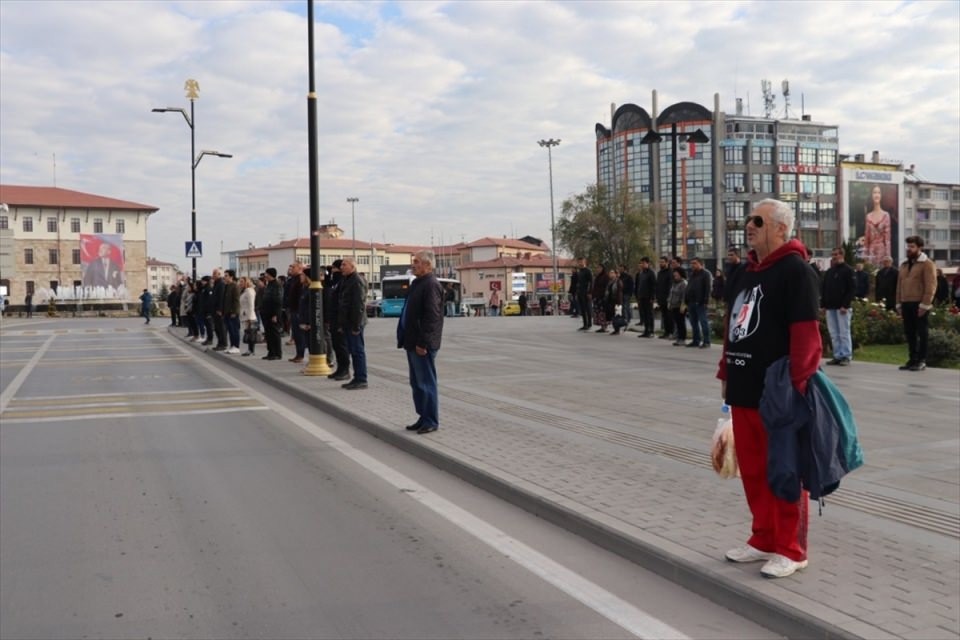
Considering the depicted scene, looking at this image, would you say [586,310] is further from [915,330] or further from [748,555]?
[748,555]

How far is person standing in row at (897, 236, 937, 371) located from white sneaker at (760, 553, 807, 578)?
9.79 m

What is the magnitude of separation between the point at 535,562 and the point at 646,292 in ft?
55.8

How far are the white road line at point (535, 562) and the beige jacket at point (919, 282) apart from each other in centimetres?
913

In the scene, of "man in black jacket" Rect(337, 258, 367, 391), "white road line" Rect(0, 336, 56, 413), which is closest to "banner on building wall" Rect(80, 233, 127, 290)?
"white road line" Rect(0, 336, 56, 413)

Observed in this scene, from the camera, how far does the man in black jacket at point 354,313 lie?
40.9ft

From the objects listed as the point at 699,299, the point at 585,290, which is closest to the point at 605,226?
the point at 585,290

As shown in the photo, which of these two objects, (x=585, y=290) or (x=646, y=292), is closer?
(x=646, y=292)

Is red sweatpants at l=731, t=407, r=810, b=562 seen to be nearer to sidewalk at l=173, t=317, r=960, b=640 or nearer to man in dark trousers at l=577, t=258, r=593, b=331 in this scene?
sidewalk at l=173, t=317, r=960, b=640

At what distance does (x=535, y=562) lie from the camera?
5.11m

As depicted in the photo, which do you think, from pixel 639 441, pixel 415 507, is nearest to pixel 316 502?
pixel 415 507

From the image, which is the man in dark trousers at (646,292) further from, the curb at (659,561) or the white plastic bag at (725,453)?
the white plastic bag at (725,453)

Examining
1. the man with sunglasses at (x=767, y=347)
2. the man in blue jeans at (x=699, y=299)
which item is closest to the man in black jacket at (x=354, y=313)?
the man in blue jeans at (x=699, y=299)

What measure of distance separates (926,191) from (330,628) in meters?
139

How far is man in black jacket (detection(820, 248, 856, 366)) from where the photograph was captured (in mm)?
14414
